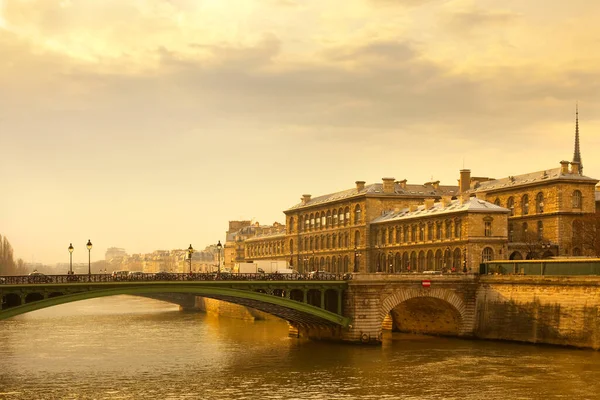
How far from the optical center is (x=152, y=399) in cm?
5338

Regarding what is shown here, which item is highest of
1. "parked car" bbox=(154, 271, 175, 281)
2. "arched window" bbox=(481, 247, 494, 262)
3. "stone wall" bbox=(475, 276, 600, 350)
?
"arched window" bbox=(481, 247, 494, 262)

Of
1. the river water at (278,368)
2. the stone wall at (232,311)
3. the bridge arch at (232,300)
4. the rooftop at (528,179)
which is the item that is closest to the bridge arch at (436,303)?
the river water at (278,368)

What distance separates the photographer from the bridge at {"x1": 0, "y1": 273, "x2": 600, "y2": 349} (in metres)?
72.4

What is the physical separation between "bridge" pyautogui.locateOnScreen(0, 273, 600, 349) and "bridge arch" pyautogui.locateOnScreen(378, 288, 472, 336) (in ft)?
0.28

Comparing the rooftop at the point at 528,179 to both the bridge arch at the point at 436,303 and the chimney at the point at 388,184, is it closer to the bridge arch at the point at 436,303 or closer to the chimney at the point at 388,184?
the chimney at the point at 388,184

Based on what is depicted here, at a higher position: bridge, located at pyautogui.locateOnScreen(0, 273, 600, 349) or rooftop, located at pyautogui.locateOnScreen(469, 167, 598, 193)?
rooftop, located at pyautogui.locateOnScreen(469, 167, 598, 193)

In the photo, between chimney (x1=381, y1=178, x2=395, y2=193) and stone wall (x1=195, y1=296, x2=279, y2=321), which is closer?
stone wall (x1=195, y1=296, x2=279, y2=321)

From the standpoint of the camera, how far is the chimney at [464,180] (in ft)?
430

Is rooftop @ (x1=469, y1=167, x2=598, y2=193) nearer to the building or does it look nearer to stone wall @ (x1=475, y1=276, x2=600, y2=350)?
the building

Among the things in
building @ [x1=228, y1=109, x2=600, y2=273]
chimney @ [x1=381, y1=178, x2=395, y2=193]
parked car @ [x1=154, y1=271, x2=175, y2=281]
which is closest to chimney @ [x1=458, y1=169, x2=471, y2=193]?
building @ [x1=228, y1=109, x2=600, y2=273]

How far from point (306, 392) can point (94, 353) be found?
24693 millimetres

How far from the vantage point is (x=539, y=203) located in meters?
114

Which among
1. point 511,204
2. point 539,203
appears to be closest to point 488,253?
point 539,203

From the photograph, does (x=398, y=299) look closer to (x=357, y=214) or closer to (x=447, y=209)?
(x=447, y=209)
